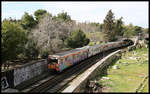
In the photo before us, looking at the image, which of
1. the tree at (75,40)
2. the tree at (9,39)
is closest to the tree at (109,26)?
the tree at (75,40)

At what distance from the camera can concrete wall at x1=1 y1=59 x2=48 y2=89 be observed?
1467cm

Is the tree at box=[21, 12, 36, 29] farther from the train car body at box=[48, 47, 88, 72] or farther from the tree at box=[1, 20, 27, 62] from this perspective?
the train car body at box=[48, 47, 88, 72]

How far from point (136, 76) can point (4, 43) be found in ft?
59.7

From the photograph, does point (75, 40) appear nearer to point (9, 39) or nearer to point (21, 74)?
point (9, 39)

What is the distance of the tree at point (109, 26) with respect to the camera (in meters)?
59.4

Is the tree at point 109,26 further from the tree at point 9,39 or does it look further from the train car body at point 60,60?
the tree at point 9,39

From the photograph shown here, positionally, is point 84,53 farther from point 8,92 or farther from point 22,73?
point 8,92

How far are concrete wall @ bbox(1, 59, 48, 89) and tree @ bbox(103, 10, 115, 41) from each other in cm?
4269

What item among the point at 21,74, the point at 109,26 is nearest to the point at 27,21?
the point at 21,74

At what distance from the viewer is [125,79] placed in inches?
586

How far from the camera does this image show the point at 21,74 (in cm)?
1686

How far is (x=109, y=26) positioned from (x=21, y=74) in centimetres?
4962

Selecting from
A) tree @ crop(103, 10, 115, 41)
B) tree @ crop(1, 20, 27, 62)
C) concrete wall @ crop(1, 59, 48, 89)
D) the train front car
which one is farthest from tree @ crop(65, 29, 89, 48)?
tree @ crop(103, 10, 115, 41)

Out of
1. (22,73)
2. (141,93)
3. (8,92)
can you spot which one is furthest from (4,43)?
(141,93)
